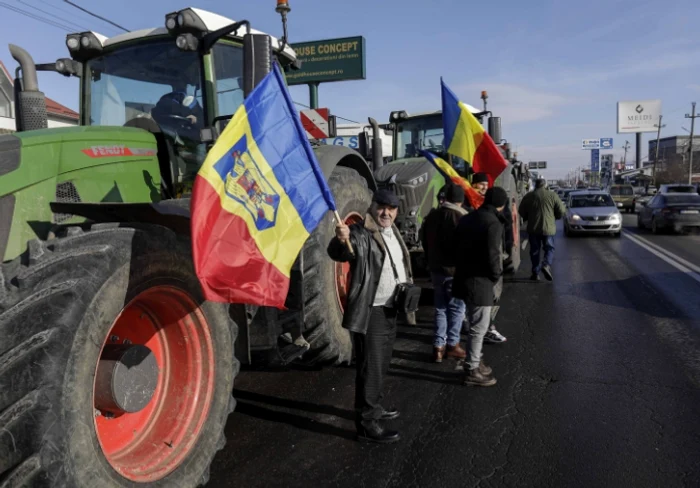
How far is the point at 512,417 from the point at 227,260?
8.73 feet

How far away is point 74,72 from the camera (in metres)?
4.54

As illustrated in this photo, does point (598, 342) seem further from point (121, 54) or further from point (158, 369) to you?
point (121, 54)

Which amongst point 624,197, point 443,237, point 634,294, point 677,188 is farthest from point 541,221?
point 624,197

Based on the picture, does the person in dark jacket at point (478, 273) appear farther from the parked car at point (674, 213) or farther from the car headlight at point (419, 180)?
the parked car at point (674, 213)

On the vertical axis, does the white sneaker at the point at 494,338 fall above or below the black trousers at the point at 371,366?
below

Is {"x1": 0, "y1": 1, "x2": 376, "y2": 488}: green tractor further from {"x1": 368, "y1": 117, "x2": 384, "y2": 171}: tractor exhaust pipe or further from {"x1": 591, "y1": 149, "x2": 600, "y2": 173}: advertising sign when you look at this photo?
{"x1": 591, "y1": 149, "x2": 600, "y2": 173}: advertising sign

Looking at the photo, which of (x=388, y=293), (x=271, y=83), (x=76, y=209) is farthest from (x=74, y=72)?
(x=388, y=293)

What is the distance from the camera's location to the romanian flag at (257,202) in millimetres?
2695

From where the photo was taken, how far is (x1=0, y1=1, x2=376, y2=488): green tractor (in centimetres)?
222

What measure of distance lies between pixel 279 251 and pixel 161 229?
0.63m

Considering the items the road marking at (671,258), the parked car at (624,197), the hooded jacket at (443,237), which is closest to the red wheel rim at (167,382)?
the hooded jacket at (443,237)

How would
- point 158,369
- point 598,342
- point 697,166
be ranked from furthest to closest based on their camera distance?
1. point 697,166
2. point 598,342
3. point 158,369

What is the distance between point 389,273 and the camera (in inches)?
158

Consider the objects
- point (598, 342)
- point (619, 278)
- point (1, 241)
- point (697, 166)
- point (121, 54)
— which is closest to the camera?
point (1, 241)
